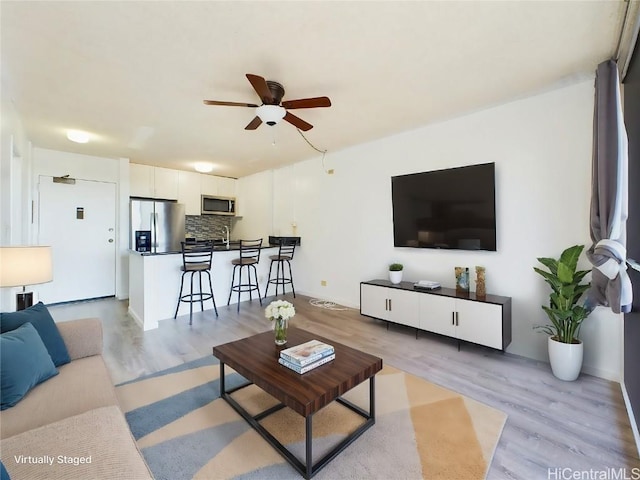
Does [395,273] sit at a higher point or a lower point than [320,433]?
higher

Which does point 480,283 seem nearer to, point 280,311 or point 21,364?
point 280,311

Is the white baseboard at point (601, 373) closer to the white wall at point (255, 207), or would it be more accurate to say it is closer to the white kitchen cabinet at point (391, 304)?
the white kitchen cabinet at point (391, 304)

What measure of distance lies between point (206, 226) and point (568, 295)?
624 cm

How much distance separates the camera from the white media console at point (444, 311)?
265 centimetres

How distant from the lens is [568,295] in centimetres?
228

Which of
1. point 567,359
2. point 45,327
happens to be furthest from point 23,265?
point 567,359

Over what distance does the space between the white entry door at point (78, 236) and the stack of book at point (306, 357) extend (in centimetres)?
477

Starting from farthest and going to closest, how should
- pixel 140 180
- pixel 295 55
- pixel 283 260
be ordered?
pixel 140 180 < pixel 283 260 < pixel 295 55

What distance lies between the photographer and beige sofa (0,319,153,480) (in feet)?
3.02

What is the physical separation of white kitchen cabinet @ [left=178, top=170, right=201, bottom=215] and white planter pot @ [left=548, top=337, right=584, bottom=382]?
19.9ft

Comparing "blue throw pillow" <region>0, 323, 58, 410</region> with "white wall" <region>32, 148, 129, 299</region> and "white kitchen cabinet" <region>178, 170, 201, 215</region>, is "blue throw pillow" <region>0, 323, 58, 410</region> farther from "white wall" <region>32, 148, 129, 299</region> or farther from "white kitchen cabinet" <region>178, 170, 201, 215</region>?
"white kitchen cabinet" <region>178, 170, 201, 215</region>

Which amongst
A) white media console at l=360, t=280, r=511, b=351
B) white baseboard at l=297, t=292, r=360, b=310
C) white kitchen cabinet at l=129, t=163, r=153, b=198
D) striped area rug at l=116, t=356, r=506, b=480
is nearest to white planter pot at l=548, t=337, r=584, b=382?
white media console at l=360, t=280, r=511, b=351

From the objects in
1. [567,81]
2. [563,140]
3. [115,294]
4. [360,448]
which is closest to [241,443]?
[360,448]

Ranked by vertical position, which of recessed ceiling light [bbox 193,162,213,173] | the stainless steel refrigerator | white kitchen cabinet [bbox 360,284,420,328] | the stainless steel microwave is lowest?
white kitchen cabinet [bbox 360,284,420,328]
